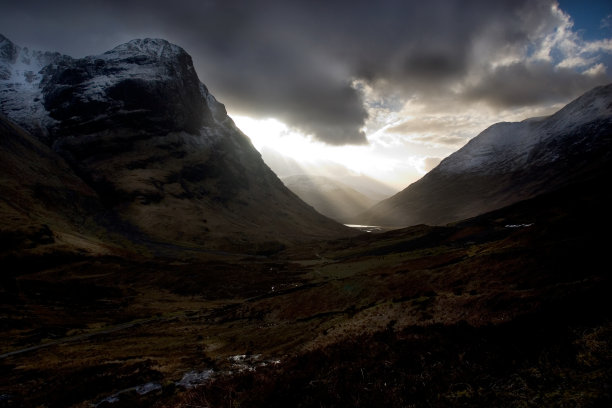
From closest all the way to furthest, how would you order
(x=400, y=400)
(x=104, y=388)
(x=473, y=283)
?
(x=400, y=400), (x=104, y=388), (x=473, y=283)

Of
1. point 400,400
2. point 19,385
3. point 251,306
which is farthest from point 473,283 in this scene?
point 19,385

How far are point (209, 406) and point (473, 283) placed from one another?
2872 cm

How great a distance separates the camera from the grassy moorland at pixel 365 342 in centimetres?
1101

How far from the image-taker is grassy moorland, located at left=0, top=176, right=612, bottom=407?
11008 millimetres

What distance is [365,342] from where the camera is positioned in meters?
21.7

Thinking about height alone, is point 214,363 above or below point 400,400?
below

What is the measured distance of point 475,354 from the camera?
13266 millimetres

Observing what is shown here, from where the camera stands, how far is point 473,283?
32469mm

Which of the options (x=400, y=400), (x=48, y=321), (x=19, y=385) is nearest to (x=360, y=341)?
(x=400, y=400)

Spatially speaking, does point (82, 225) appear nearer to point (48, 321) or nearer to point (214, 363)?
point (48, 321)

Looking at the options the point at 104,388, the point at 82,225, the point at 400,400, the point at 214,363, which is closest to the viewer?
Result: the point at 400,400

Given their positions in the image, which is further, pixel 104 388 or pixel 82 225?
pixel 82 225

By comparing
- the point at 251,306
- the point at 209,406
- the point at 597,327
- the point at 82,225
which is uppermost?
the point at 82,225

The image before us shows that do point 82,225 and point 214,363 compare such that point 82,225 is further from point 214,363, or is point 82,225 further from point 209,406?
point 209,406
